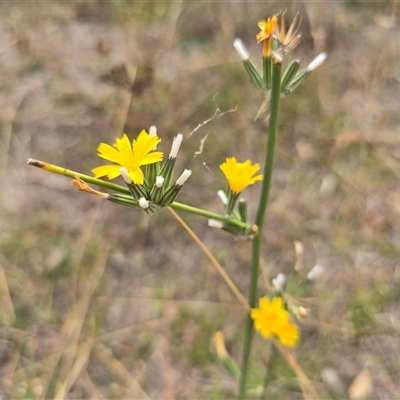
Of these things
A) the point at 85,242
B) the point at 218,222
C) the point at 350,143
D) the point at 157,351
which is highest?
the point at 350,143

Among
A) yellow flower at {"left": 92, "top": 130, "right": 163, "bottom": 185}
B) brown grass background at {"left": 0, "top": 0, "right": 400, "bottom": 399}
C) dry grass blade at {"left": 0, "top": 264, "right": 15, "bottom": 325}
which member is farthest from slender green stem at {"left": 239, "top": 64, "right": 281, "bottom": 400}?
dry grass blade at {"left": 0, "top": 264, "right": 15, "bottom": 325}

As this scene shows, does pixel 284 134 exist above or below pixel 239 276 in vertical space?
above

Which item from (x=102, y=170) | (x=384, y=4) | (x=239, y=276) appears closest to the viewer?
(x=102, y=170)

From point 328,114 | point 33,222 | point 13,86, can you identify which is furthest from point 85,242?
point 328,114

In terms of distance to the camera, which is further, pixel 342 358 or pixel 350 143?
pixel 350 143

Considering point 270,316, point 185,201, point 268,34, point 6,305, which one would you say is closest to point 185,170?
point 268,34

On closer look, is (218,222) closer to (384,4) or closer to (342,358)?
(342,358)

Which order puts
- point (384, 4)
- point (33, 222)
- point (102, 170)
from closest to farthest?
1. point (102, 170)
2. point (33, 222)
3. point (384, 4)

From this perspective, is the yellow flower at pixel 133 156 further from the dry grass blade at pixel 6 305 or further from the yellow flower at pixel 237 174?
the dry grass blade at pixel 6 305
